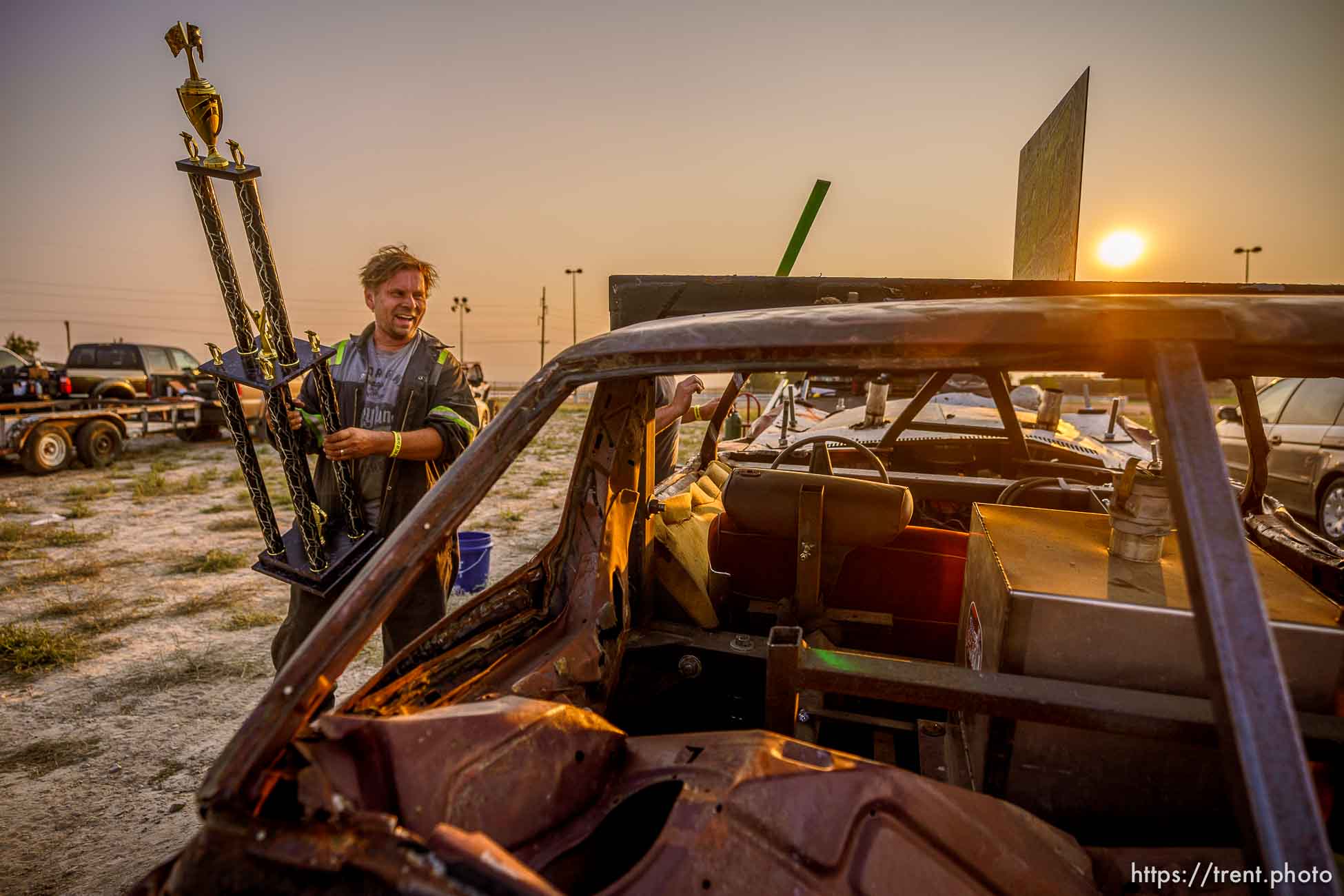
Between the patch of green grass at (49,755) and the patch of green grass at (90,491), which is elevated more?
the patch of green grass at (90,491)

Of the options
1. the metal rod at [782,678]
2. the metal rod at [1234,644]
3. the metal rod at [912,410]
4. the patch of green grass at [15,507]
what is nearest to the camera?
the metal rod at [1234,644]

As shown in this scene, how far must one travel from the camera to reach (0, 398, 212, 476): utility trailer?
9.52 meters

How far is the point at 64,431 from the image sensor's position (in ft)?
33.4

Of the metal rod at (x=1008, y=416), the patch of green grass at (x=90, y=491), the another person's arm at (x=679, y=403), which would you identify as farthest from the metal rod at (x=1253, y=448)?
the patch of green grass at (x=90, y=491)

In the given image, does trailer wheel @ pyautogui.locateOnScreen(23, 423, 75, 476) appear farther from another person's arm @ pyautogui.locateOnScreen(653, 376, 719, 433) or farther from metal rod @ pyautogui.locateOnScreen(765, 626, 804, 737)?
metal rod @ pyautogui.locateOnScreen(765, 626, 804, 737)

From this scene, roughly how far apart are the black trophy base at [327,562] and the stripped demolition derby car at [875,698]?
4.44 feet

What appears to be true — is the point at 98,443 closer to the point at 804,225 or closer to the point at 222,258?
the point at 222,258

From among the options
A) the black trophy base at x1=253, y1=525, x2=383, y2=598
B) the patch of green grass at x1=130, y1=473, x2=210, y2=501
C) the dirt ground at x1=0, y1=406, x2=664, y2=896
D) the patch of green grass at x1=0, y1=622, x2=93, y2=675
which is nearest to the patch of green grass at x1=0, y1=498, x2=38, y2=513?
the dirt ground at x1=0, y1=406, x2=664, y2=896

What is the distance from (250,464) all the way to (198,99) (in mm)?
1316

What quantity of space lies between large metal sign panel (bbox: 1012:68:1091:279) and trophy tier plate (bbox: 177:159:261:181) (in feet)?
9.46

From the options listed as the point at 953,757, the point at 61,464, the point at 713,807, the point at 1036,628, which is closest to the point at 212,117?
the point at 713,807

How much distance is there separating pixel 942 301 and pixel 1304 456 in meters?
8.27

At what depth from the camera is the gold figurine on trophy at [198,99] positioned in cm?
197

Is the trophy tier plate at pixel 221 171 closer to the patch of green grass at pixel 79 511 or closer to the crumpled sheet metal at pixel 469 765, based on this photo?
the crumpled sheet metal at pixel 469 765
